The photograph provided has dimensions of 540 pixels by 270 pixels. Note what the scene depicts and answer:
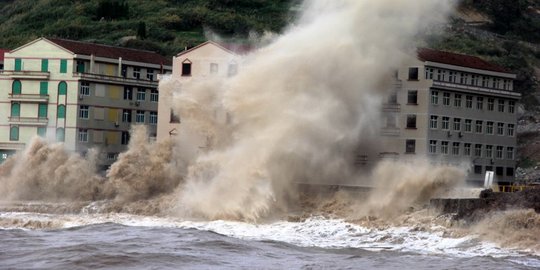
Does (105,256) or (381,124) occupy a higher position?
(381,124)

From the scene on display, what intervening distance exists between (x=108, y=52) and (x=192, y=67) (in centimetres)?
1181

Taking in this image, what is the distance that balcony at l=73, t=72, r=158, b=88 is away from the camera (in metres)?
86.0

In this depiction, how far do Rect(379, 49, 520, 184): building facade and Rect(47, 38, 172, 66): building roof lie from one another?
64.5 feet

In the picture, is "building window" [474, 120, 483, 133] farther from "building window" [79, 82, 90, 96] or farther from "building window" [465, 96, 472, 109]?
"building window" [79, 82, 90, 96]

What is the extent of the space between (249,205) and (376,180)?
233 inches

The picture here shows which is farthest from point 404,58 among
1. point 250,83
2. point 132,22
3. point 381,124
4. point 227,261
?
point 132,22

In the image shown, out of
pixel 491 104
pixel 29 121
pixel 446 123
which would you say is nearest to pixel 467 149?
pixel 446 123

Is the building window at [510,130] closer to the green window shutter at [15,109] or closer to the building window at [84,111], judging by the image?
the building window at [84,111]

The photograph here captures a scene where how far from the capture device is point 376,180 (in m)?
65.9

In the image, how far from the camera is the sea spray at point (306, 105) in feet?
219

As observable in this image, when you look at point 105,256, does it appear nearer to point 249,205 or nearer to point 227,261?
point 227,261

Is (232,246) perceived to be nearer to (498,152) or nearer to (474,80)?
(498,152)

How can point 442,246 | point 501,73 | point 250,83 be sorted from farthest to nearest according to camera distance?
point 501,73 → point 250,83 → point 442,246

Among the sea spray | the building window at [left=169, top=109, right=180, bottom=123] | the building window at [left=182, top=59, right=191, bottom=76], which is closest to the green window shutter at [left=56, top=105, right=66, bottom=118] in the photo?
the building window at [left=169, top=109, right=180, bottom=123]
